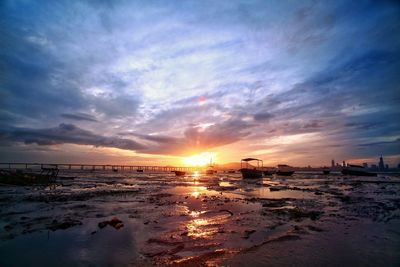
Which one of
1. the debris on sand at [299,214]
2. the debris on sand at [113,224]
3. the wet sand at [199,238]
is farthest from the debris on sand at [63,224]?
the debris on sand at [299,214]

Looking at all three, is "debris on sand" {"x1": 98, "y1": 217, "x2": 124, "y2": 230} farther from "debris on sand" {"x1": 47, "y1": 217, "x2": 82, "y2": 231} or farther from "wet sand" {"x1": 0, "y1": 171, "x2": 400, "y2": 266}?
"debris on sand" {"x1": 47, "y1": 217, "x2": 82, "y2": 231}

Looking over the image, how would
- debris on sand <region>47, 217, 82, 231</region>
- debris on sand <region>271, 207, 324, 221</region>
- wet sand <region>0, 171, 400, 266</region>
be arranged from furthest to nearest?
debris on sand <region>271, 207, 324, 221</region>
debris on sand <region>47, 217, 82, 231</region>
wet sand <region>0, 171, 400, 266</region>

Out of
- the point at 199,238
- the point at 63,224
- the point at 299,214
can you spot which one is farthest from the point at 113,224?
the point at 299,214

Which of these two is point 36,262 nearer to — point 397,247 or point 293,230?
point 293,230

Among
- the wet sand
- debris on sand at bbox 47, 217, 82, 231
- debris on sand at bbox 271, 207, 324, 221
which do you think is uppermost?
debris on sand at bbox 47, 217, 82, 231

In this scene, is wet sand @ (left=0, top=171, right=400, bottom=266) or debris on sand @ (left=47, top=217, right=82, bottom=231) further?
debris on sand @ (left=47, top=217, right=82, bottom=231)

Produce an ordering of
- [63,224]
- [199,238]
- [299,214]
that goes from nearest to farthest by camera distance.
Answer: [199,238]
[63,224]
[299,214]

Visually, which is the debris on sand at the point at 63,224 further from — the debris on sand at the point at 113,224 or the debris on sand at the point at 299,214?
the debris on sand at the point at 299,214

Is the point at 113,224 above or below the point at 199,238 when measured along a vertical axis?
above

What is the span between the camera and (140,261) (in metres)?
7.68

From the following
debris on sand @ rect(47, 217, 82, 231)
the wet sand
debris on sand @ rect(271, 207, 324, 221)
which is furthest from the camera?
debris on sand @ rect(271, 207, 324, 221)

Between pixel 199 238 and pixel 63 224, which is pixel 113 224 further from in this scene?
pixel 199 238

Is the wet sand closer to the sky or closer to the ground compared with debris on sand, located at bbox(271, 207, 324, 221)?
closer to the sky

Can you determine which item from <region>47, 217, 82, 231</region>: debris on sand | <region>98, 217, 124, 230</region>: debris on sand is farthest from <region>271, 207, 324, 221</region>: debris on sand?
<region>47, 217, 82, 231</region>: debris on sand
